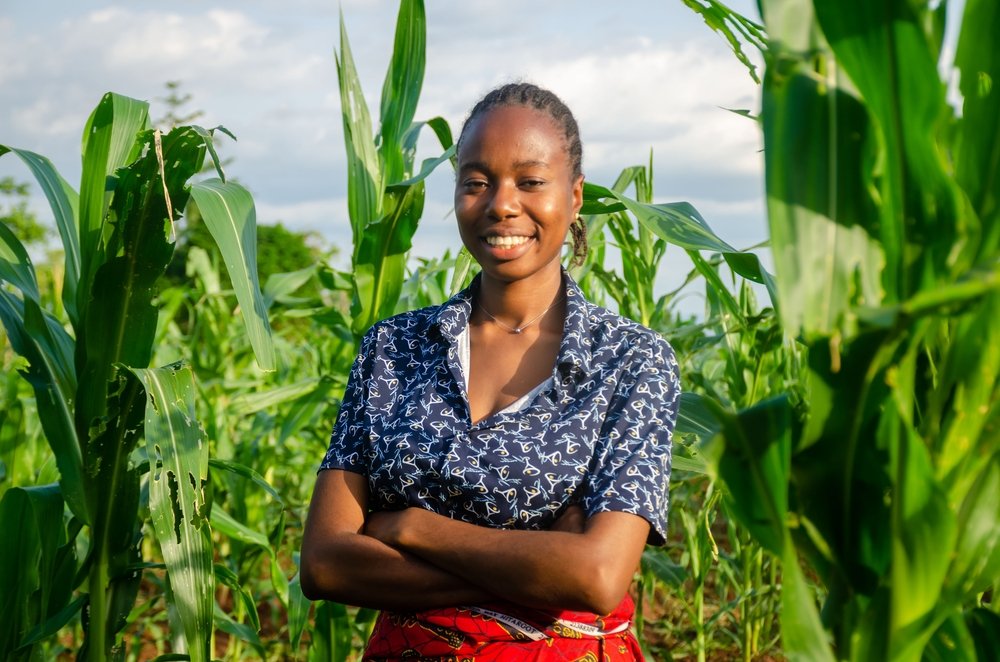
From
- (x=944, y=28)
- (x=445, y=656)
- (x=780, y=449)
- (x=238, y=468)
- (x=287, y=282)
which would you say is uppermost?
(x=944, y=28)

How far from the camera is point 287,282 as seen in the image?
11.4ft

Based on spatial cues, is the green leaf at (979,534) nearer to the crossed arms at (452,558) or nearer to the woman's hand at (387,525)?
the crossed arms at (452,558)

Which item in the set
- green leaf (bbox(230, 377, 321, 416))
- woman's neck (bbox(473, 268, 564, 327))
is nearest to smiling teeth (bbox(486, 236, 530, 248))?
woman's neck (bbox(473, 268, 564, 327))

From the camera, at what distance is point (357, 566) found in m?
1.69

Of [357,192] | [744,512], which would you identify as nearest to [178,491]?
[357,192]

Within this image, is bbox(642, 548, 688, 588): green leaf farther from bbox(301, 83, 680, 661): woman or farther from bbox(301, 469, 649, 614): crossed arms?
bbox(301, 469, 649, 614): crossed arms

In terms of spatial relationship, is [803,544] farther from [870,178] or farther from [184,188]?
[184,188]

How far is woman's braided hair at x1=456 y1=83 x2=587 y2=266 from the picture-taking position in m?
1.89

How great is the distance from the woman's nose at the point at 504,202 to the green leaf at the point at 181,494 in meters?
0.67

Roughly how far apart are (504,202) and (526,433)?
1.37ft

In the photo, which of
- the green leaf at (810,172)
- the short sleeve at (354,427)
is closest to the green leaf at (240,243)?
the short sleeve at (354,427)

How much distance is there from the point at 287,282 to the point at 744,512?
2.56 metres

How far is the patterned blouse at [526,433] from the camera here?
166cm

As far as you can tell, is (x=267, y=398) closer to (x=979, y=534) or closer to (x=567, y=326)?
(x=567, y=326)
